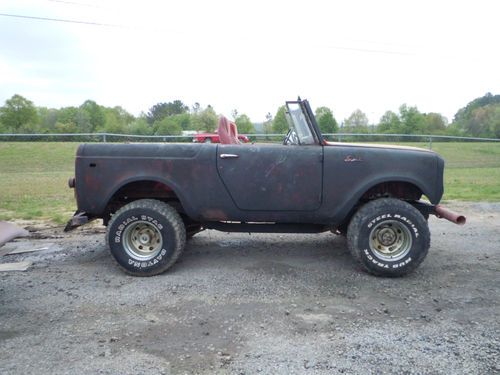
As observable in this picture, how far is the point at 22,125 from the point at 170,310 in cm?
4655

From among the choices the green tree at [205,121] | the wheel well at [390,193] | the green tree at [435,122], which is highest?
the green tree at [435,122]

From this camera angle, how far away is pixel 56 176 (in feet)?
42.3

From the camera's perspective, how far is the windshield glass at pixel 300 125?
4.93 m

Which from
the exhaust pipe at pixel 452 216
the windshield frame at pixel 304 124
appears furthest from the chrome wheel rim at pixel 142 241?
the exhaust pipe at pixel 452 216

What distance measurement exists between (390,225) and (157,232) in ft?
8.25

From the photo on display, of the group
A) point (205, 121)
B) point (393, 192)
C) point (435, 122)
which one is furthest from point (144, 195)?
point (435, 122)

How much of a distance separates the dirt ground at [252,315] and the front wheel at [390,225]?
15 cm

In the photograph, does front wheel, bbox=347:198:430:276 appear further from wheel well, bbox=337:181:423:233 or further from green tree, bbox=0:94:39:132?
green tree, bbox=0:94:39:132

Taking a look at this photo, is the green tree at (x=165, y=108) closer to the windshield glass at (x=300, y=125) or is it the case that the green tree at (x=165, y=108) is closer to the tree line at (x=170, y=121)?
the tree line at (x=170, y=121)

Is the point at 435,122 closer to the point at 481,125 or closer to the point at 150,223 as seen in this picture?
the point at 481,125

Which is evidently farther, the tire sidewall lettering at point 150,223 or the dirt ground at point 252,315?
the tire sidewall lettering at point 150,223

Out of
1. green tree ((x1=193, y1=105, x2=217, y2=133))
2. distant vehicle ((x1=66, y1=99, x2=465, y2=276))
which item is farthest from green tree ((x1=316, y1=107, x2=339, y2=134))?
distant vehicle ((x1=66, y1=99, x2=465, y2=276))

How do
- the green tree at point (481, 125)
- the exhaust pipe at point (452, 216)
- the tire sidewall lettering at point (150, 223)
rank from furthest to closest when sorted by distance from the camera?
the green tree at point (481, 125), the tire sidewall lettering at point (150, 223), the exhaust pipe at point (452, 216)

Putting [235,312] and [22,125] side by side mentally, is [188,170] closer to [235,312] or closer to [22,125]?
[235,312]
